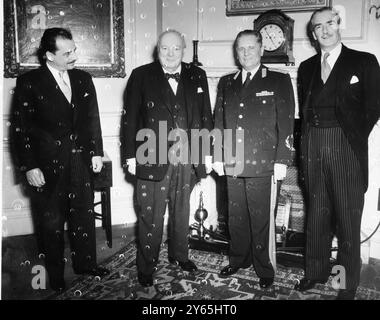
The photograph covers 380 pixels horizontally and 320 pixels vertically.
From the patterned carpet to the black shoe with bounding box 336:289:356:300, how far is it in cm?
4

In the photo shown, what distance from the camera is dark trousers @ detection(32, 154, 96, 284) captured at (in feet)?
8.19

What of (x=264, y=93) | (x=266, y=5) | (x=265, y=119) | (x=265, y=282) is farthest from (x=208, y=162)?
(x=266, y=5)

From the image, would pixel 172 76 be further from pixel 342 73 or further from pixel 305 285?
pixel 305 285

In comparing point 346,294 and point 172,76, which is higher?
point 172,76

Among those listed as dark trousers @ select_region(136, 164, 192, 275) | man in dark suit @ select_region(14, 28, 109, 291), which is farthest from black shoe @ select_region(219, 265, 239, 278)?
man in dark suit @ select_region(14, 28, 109, 291)

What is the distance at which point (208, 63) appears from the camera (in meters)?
3.51

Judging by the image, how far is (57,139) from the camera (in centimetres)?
246

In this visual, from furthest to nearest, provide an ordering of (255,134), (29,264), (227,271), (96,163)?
(29,264)
(227,271)
(96,163)
(255,134)

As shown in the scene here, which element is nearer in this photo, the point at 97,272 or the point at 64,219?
the point at 64,219

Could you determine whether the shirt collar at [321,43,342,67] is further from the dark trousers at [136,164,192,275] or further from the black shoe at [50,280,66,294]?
the black shoe at [50,280,66,294]

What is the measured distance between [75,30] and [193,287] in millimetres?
2438

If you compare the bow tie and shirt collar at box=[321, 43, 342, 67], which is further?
the bow tie
